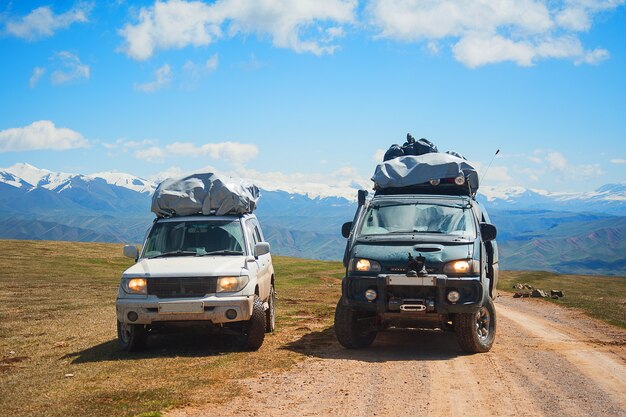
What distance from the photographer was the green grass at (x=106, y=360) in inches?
297

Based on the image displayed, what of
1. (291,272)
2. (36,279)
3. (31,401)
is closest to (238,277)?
(31,401)

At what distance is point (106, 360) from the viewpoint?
33.9 feet

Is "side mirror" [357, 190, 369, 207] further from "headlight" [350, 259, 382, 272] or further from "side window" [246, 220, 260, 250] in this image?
"headlight" [350, 259, 382, 272]

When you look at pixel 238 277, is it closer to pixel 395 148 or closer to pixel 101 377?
pixel 101 377

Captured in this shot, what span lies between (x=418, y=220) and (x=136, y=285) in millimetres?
4902

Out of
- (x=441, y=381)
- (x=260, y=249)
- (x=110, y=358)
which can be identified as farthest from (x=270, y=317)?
(x=441, y=381)

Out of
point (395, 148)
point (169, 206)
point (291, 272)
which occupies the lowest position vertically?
point (291, 272)

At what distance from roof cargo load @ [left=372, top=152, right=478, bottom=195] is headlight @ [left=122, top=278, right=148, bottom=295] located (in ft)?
16.3

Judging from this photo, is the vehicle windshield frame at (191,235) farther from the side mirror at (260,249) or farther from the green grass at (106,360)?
the green grass at (106,360)

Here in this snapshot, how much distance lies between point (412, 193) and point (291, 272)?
1199 inches

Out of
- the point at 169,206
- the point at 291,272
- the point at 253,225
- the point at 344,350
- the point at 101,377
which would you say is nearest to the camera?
the point at 101,377

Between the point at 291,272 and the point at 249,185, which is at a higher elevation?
the point at 249,185

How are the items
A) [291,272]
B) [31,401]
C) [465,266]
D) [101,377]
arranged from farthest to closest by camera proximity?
[291,272], [465,266], [101,377], [31,401]

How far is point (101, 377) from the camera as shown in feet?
29.3
